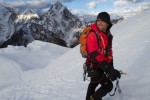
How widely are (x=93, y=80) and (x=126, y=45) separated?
8299mm

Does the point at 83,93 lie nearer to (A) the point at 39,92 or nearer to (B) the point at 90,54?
(A) the point at 39,92

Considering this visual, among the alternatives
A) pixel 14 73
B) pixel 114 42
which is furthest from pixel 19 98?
pixel 14 73

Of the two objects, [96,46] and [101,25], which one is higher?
[101,25]

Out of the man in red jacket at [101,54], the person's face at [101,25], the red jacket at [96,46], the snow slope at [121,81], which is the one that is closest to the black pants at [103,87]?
the man in red jacket at [101,54]

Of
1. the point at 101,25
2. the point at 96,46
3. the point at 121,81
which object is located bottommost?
the point at 121,81

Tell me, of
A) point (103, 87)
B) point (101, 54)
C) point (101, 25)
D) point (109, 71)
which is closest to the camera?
point (109, 71)

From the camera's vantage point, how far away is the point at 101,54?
6.38 metres

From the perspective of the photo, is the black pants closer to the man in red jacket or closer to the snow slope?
the man in red jacket

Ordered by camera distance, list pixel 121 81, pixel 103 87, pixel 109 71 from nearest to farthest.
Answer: pixel 109 71 → pixel 103 87 → pixel 121 81

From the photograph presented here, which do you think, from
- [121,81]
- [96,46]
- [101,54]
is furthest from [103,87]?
[121,81]

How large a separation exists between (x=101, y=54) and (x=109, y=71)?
42 centimetres

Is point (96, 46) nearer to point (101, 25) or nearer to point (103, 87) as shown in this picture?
point (101, 25)

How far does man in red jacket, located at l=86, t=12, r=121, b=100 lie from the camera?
6.26 metres

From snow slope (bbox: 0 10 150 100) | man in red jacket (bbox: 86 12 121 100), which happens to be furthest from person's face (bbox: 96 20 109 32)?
snow slope (bbox: 0 10 150 100)
